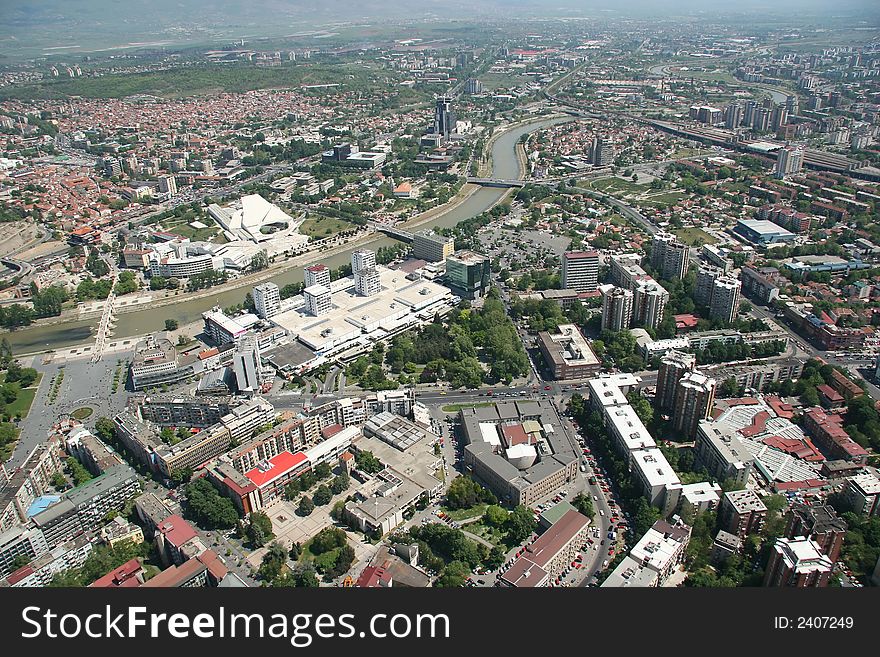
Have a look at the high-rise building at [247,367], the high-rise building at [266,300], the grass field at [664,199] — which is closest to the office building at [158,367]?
the high-rise building at [247,367]

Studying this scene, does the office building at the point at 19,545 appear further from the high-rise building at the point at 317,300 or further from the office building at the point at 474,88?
the office building at the point at 474,88

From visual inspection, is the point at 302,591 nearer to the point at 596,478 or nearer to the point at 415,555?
the point at 415,555

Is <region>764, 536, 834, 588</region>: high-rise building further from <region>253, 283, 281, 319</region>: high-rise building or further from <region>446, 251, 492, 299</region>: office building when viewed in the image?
<region>253, 283, 281, 319</region>: high-rise building

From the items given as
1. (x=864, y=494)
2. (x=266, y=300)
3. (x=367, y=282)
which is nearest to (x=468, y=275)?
(x=367, y=282)

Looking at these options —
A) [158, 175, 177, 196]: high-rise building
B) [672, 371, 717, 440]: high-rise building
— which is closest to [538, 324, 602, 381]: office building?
[672, 371, 717, 440]: high-rise building

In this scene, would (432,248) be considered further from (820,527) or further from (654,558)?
(820,527)

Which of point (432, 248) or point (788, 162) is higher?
point (788, 162)
